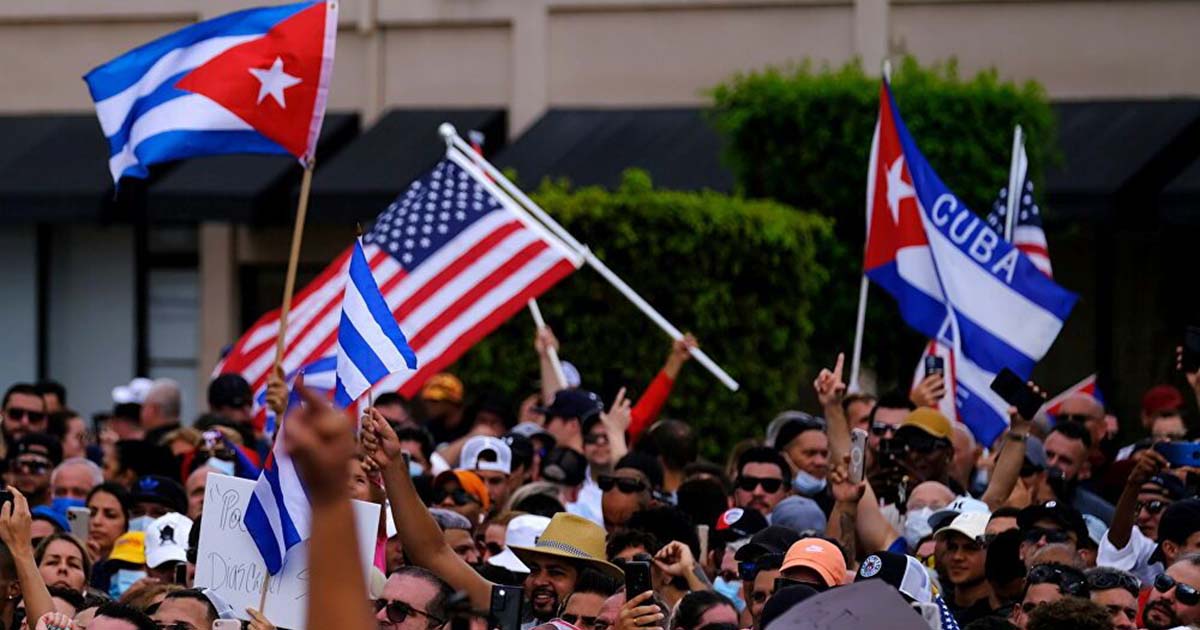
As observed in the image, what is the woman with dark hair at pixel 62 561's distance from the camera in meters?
9.61

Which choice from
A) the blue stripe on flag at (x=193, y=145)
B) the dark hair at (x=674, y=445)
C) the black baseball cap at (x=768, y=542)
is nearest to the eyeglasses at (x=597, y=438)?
the dark hair at (x=674, y=445)

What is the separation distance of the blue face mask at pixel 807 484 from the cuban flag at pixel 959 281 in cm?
160

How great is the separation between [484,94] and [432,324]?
11.7 metres

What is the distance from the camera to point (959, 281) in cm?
1350

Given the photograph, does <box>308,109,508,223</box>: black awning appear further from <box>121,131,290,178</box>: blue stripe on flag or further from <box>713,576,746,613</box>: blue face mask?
<box>713,576,746,613</box>: blue face mask

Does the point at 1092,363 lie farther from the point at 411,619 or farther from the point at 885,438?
the point at 411,619

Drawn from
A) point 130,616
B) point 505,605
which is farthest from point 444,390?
point 505,605

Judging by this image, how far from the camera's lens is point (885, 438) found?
448 inches

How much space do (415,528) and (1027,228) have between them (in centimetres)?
744

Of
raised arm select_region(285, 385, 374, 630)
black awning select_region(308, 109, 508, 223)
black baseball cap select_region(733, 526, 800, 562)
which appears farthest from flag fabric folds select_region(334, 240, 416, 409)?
black awning select_region(308, 109, 508, 223)

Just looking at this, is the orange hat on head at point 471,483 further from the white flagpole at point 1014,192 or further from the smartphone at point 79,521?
the white flagpole at point 1014,192

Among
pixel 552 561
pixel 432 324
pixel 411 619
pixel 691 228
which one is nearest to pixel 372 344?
pixel 552 561

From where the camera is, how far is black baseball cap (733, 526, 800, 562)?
9.09 m

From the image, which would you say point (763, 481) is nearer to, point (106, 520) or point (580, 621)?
point (580, 621)
